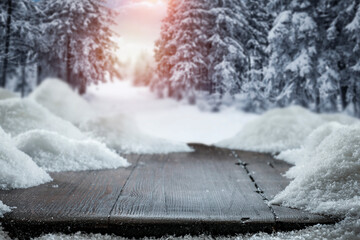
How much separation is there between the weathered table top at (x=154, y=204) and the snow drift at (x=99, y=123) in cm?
72

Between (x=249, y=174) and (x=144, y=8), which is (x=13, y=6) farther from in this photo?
(x=249, y=174)

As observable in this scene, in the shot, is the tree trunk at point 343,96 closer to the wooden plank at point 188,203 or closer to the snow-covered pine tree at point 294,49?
the snow-covered pine tree at point 294,49

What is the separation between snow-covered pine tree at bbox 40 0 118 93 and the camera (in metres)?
2.36

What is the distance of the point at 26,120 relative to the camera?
7.69ft

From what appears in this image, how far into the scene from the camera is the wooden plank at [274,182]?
1089 millimetres

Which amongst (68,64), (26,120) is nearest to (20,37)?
(68,64)

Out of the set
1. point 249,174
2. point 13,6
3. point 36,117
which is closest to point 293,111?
point 249,174

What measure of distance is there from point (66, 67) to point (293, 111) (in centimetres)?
168

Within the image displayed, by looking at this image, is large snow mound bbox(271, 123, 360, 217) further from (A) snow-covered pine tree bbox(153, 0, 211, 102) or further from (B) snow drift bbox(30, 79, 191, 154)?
(B) snow drift bbox(30, 79, 191, 154)

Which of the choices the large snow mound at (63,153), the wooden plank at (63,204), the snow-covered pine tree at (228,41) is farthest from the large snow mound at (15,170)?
the snow-covered pine tree at (228,41)

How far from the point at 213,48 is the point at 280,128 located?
831 millimetres

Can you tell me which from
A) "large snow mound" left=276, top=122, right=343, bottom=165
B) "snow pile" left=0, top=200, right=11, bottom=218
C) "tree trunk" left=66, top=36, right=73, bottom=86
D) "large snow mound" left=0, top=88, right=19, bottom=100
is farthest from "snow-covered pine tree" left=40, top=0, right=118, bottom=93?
"snow pile" left=0, top=200, right=11, bottom=218

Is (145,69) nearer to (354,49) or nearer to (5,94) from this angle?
(5,94)

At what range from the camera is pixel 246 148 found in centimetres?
270
